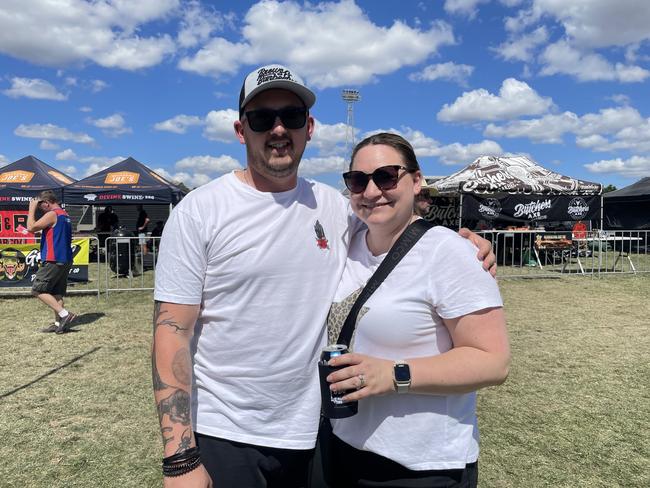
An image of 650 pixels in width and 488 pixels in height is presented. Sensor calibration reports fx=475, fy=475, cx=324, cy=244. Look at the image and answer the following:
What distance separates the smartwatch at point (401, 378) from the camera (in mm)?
1489

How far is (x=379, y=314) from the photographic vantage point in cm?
162

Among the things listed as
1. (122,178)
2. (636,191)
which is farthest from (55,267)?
(636,191)

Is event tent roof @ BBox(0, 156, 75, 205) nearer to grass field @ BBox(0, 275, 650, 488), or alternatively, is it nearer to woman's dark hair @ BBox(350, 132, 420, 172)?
grass field @ BBox(0, 275, 650, 488)

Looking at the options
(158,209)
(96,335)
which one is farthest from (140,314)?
(158,209)

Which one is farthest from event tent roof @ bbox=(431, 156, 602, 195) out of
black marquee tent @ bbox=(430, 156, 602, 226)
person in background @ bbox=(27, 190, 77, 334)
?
person in background @ bbox=(27, 190, 77, 334)

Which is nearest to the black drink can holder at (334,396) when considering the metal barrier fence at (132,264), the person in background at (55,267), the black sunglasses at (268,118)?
the black sunglasses at (268,118)

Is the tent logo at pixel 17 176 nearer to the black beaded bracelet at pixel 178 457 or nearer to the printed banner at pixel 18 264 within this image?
the printed banner at pixel 18 264

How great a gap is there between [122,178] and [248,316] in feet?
52.4

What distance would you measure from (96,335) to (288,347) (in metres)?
6.34

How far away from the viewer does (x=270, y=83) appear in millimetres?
1833

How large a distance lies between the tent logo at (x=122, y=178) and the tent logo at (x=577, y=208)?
15.0 metres

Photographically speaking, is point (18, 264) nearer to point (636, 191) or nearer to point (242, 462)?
point (242, 462)

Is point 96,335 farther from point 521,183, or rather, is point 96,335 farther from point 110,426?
point 521,183

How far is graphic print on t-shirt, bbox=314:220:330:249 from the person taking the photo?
190 centimetres
